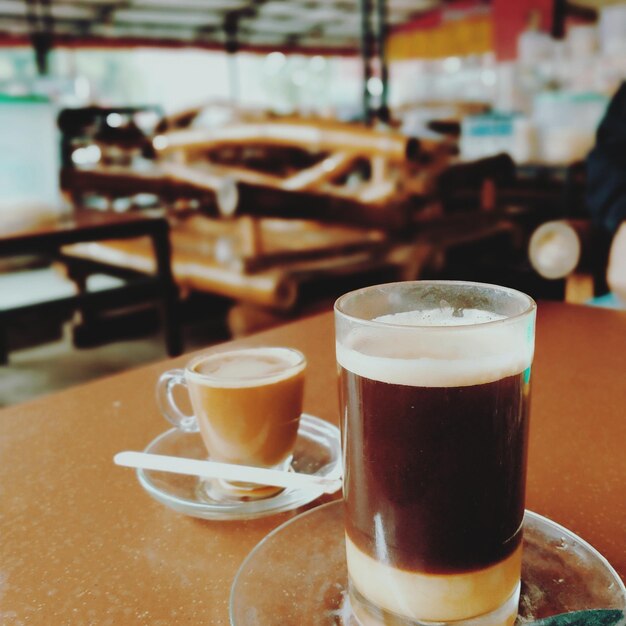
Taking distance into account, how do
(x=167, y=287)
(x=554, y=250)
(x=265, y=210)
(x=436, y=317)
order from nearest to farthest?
A: 1. (x=436, y=317)
2. (x=554, y=250)
3. (x=265, y=210)
4. (x=167, y=287)

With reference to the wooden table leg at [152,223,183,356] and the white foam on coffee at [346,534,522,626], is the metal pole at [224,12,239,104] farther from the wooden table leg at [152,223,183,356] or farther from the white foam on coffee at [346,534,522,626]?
the white foam on coffee at [346,534,522,626]

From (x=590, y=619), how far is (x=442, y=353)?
7.2 inches

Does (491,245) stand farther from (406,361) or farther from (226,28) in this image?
(226,28)

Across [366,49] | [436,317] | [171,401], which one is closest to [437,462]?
[436,317]

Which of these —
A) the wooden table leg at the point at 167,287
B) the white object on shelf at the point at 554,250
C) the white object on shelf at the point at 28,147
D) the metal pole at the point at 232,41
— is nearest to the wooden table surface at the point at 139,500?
the white object on shelf at the point at 554,250

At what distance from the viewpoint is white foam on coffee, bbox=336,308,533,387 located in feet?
1.31

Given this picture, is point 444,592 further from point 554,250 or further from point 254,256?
point 254,256

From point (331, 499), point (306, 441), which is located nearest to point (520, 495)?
point (331, 499)

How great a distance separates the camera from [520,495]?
45 cm

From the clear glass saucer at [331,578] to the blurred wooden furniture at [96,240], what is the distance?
2205 millimetres

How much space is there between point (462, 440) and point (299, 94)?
19777mm

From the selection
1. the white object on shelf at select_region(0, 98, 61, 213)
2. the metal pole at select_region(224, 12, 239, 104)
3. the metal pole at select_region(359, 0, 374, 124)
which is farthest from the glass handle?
the metal pole at select_region(224, 12, 239, 104)

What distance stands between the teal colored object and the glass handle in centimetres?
43

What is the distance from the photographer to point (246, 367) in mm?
695
